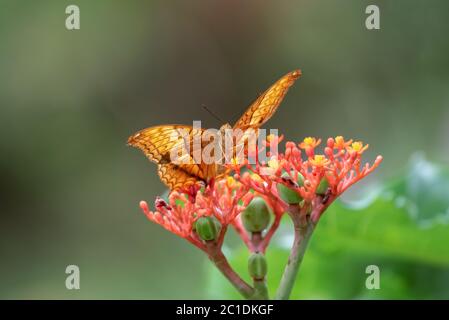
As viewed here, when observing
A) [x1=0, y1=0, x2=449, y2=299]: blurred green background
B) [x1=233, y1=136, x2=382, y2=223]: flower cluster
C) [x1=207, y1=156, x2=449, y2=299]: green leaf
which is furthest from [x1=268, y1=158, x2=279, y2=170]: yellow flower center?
[x1=0, y1=0, x2=449, y2=299]: blurred green background

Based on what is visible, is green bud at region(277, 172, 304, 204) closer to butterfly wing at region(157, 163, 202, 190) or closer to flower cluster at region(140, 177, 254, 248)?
flower cluster at region(140, 177, 254, 248)

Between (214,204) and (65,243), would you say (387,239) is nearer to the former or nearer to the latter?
(214,204)

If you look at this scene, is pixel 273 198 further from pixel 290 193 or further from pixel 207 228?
pixel 207 228

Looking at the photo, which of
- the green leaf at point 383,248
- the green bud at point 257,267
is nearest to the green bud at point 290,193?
the green bud at point 257,267

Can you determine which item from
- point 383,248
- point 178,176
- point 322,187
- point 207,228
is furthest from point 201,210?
point 383,248

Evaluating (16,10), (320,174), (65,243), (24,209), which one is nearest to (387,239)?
(320,174)
